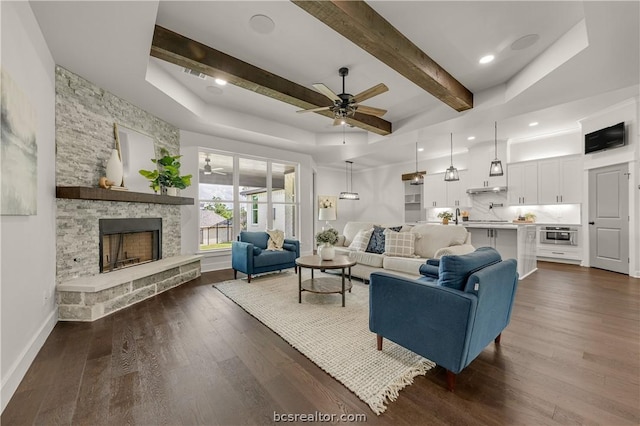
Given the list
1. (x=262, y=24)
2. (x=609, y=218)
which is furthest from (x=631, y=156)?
(x=262, y=24)

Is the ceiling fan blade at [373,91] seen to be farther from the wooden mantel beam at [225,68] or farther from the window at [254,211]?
the window at [254,211]

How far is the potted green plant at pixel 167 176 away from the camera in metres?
4.21

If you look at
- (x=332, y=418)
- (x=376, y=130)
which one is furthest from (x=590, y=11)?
(x=332, y=418)

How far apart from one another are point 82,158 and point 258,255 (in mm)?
2637

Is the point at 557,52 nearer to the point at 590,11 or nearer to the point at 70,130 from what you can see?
the point at 590,11

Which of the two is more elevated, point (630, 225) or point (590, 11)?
point (590, 11)

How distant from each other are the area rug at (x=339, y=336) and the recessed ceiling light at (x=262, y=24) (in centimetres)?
308

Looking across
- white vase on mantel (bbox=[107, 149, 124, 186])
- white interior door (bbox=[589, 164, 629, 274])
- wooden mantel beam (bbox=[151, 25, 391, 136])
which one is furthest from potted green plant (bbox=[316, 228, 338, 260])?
white interior door (bbox=[589, 164, 629, 274])

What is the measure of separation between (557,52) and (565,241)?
4.82 metres

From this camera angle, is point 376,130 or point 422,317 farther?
point 376,130

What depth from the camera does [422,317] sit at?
5.99 ft

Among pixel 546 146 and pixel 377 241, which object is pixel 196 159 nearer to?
pixel 377 241

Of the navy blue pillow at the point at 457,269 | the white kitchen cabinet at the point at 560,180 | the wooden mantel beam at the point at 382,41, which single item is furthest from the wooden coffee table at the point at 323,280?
the white kitchen cabinet at the point at 560,180

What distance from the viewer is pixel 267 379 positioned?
183cm
